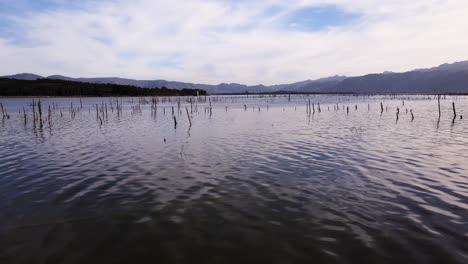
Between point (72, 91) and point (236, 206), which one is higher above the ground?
point (72, 91)

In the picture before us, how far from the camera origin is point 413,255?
589 centimetres

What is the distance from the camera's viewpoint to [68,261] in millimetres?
5863

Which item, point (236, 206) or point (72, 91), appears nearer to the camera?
point (236, 206)

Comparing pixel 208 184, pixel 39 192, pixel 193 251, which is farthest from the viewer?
pixel 208 184

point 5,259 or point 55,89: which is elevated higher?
point 55,89

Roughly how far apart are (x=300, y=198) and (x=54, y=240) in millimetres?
7726

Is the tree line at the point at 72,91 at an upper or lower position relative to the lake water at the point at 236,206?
upper

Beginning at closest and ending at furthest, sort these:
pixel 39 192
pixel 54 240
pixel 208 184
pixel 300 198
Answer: pixel 54 240, pixel 300 198, pixel 39 192, pixel 208 184

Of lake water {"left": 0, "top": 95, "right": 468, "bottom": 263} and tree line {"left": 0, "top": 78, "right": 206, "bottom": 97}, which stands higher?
tree line {"left": 0, "top": 78, "right": 206, "bottom": 97}

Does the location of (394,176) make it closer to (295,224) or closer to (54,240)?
(295,224)

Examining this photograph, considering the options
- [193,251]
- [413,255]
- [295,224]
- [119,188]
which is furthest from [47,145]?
[413,255]

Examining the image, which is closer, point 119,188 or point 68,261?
point 68,261

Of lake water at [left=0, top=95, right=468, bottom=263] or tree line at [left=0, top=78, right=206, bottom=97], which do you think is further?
tree line at [left=0, top=78, right=206, bottom=97]

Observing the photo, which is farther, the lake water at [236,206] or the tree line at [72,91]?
the tree line at [72,91]
